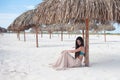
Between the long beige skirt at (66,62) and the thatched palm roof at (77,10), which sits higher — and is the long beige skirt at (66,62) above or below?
below

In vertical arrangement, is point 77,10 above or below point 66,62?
above

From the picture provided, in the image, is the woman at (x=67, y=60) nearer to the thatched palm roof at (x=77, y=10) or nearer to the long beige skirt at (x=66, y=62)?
the long beige skirt at (x=66, y=62)

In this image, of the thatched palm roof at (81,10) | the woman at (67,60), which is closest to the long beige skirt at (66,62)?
the woman at (67,60)

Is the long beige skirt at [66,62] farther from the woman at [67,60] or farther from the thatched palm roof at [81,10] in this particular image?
the thatched palm roof at [81,10]

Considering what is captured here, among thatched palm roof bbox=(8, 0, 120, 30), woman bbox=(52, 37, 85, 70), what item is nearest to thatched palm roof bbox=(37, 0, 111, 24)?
thatched palm roof bbox=(8, 0, 120, 30)

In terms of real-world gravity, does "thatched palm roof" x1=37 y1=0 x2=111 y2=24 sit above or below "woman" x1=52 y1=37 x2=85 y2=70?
above

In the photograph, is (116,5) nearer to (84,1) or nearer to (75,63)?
(84,1)

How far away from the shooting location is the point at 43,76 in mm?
5383

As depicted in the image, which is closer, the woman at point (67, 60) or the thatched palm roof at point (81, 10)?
the thatched palm roof at point (81, 10)

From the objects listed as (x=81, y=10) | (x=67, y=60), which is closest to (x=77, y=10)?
(x=81, y=10)

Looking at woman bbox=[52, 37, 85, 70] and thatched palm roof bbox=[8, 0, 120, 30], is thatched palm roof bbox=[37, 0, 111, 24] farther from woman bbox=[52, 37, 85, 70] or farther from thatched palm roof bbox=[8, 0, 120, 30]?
woman bbox=[52, 37, 85, 70]

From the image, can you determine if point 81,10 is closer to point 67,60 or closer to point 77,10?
point 77,10

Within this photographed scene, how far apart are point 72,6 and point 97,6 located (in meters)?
0.60

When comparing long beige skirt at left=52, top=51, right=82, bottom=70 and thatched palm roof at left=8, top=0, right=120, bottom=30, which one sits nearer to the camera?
thatched palm roof at left=8, top=0, right=120, bottom=30
